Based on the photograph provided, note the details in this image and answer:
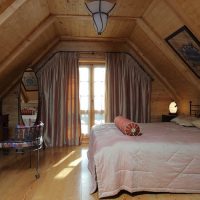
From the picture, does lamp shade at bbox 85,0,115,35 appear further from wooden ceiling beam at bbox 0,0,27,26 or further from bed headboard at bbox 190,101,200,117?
bed headboard at bbox 190,101,200,117

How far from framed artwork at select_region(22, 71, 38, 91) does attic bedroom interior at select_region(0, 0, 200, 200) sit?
2cm

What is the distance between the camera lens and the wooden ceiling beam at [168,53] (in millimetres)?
3809

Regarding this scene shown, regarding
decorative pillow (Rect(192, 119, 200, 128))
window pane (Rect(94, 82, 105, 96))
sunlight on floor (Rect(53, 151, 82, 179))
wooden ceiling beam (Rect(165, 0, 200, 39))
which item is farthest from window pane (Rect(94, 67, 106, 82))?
wooden ceiling beam (Rect(165, 0, 200, 39))

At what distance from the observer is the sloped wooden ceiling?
2838mm

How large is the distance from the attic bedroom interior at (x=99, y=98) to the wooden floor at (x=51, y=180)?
1cm

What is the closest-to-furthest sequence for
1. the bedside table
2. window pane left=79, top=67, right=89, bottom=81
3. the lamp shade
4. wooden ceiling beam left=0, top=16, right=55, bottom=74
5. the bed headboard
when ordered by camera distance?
the lamp shade < wooden ceiling beam left=0, top=16, right=55, bottom=74 < the bed headboard < the bedside table < window pane left=79, top=67, right=89, bottom=81

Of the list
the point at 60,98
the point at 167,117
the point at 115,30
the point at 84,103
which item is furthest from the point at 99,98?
the point at 115,30

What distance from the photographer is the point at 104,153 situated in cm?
253

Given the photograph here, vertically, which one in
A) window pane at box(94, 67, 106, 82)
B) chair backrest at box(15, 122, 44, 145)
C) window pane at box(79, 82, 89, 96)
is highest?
window pane at box(94, 67, 106, 82)

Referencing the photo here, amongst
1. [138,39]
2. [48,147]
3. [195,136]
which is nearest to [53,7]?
[138,39]

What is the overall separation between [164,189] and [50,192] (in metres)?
1.35

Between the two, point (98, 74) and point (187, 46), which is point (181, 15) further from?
point (98, 74)

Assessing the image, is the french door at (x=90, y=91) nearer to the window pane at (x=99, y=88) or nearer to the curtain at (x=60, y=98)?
the window pane at (x=99, y=88)

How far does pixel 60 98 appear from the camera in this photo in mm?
5199
